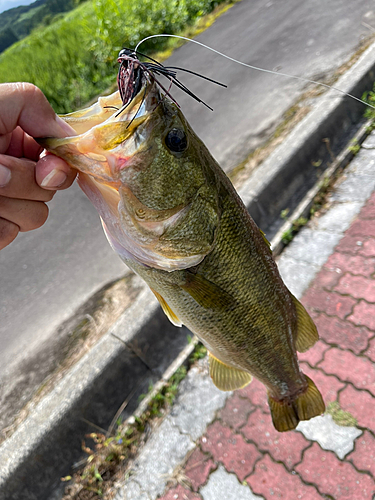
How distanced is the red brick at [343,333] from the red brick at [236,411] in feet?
2.83

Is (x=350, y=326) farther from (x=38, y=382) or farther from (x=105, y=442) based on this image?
(x=38, y=382)

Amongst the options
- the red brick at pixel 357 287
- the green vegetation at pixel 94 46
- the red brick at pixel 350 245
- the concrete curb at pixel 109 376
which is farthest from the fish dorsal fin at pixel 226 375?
the green vegetation at pixel 94 46

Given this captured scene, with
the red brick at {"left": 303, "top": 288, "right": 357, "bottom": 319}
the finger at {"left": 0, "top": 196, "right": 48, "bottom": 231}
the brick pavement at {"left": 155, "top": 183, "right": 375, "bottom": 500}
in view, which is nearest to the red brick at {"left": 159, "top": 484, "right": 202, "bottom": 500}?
the brick pavement at {"left": 155, "top": 183, "right": 375, "bottom": 500}

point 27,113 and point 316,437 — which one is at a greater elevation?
point 27,113

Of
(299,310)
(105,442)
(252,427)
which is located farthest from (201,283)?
(105,442)

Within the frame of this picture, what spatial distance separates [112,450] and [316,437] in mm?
1544

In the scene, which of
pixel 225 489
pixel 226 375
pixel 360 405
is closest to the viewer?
pixel 226 375

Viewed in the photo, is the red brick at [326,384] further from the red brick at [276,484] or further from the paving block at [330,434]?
the red brick at [276,484]

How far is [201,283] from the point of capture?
1587 millimetres

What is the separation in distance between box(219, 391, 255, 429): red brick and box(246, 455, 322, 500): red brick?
12.6 inches

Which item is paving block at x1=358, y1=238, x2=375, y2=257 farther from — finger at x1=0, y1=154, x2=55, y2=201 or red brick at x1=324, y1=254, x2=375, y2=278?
finger at x1=0, y1=154, x2=55, y2=201

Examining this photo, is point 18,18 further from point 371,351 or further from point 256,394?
point 371,351

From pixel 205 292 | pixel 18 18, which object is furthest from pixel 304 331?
pixel 18 18

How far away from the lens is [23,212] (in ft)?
5.23
